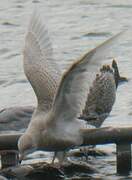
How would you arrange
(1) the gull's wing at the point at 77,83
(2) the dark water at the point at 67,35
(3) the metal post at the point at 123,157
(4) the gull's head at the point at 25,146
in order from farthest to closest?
(2) the dark water at the point at 67,35
(3) the metal post at the point at 123,157
(4) the gull's head at the point at 25,146
(1) the gull's wing at the point at 77,83

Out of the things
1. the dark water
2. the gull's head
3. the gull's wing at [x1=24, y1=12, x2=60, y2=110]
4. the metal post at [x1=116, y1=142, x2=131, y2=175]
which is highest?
the gull's wing at [x1=24, y1=12, x2=60, y2=110]

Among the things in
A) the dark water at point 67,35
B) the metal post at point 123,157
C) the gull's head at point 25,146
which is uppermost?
the gull's head at point 25,146

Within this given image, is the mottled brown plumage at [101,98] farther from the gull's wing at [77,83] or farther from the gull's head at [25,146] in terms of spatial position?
the gull's head at [25,146]

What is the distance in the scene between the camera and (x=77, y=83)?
351 inches

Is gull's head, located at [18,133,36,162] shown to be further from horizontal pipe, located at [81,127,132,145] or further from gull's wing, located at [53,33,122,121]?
horizontal pipe, located at [81,127,132,145]

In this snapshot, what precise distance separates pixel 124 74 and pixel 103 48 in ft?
17.7

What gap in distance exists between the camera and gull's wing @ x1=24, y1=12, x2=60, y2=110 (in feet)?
31.7

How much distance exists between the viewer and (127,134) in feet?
30.9

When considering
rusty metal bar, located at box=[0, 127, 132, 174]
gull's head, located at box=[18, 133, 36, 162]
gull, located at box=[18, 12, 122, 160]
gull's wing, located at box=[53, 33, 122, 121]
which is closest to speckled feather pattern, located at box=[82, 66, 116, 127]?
gull, located at box=[18, 12, 122, 160]

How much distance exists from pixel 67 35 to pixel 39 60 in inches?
271

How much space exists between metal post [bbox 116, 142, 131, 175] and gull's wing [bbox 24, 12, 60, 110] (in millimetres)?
872

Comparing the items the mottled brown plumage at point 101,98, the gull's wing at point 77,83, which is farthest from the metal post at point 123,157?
the mottled brown plumage at point 101,98

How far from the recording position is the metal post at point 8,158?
955 cm

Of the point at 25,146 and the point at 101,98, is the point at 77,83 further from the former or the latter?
the point at 101,98
